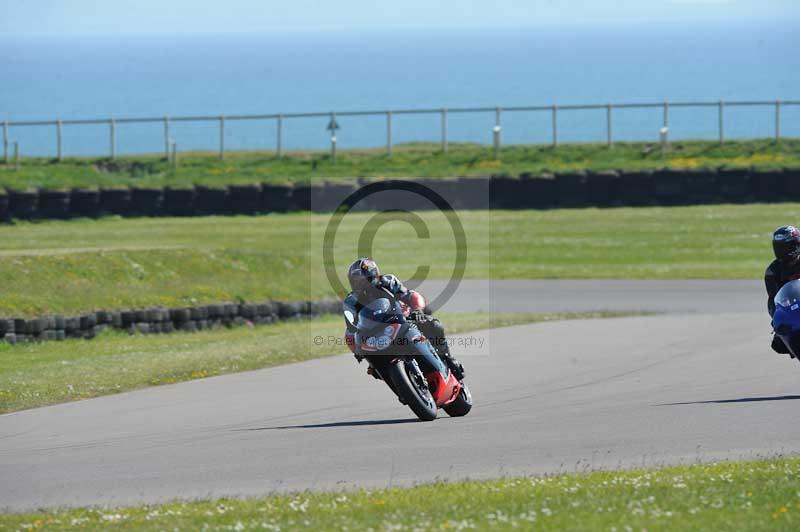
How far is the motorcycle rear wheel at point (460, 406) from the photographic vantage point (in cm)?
1227

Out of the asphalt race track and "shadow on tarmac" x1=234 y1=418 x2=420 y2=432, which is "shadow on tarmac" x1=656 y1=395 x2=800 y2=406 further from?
"shadow on tarmac" x1=234 y1=418 x2=420 y2=432

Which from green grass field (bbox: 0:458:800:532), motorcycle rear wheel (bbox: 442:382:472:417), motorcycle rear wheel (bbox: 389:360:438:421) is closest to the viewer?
green grass field (bbox: 0:458:800:532)

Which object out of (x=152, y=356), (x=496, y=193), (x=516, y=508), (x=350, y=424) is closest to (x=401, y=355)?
(x=350, y=424)

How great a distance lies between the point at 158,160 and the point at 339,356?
2601 centimetres

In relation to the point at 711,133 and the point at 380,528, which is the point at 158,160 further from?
the point at 711,133

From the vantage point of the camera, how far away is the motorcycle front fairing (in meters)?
11.8

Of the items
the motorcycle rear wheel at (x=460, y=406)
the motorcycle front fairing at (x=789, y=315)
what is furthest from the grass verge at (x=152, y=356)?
the motorcycle front fairing at (x=789, y=315)

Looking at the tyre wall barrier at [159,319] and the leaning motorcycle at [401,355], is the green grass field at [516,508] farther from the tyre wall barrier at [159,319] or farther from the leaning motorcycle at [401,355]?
the tyre wall barrier at [159,319]

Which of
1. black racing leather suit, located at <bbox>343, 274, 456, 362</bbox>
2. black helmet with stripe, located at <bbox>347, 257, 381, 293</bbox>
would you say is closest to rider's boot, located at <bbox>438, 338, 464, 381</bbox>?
black racing leather suit, located at <bbox>343, 274, 456, 362</bbox>

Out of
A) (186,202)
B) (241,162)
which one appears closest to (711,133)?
(241,162)

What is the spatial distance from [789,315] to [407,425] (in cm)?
328

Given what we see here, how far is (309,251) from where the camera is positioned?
1209 inches

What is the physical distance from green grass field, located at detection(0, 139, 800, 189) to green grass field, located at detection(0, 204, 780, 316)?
105 inches

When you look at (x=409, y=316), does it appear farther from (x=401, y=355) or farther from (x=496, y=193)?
(x=496, y=193)
